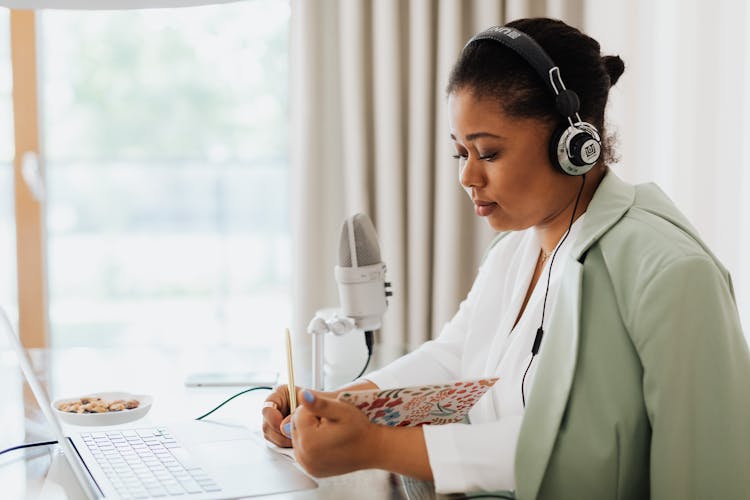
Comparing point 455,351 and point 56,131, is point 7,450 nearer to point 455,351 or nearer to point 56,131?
point 455,351

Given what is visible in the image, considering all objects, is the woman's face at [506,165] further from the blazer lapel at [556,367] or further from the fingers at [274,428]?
the fingers at [274,428]

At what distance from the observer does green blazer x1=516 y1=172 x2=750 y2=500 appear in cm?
91

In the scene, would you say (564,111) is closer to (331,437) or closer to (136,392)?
(331,437)

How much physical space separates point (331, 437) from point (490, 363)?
40cm

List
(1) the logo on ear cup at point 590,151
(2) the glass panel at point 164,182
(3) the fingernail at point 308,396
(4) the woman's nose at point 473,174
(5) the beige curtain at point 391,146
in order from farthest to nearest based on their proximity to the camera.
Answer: (2) the glass panel at point 164,182 → (5) the beige curtain at point 391,146 → (4) the woman's nose at point 473,174 → (1) the logo on ear cup at point 590,151 → (3) the fingernail at point 308,396

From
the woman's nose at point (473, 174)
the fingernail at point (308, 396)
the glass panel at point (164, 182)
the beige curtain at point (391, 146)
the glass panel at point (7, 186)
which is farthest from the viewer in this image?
the glass panel at point (164, 182)

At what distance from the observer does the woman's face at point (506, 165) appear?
1134 millimetres

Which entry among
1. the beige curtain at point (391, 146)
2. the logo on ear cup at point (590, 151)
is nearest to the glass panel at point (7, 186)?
the beige curtain at point (391, 146)

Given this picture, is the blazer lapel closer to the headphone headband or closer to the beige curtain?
the headphone headband

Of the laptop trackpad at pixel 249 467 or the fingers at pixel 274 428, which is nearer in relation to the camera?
the laptop trackpad at pixel 249 467

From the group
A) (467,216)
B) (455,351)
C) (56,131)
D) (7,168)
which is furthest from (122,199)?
(455,351)

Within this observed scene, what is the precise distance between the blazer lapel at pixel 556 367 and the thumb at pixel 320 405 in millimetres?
216

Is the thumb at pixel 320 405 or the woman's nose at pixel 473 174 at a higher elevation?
the woman's nose at pixel 473 174

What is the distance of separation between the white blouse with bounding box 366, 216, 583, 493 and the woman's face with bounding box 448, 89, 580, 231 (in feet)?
0.22
